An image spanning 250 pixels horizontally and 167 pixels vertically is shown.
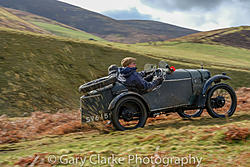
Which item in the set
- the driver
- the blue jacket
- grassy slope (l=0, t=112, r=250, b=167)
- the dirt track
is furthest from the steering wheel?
grassy slope (l=0, t=112, r=250, b=167)

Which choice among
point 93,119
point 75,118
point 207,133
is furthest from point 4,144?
point 207,133

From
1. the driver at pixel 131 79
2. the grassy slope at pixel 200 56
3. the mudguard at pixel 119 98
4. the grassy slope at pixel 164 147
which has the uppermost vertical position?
the grassy slope at pixel 200 56

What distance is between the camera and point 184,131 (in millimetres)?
4402

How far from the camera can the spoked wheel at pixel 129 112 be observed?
498 centimetres

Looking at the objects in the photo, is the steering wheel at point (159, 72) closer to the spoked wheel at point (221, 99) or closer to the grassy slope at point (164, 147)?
the spoked wheel at point (221, 99)

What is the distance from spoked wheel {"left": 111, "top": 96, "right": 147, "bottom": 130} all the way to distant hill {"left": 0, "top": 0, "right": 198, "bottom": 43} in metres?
121

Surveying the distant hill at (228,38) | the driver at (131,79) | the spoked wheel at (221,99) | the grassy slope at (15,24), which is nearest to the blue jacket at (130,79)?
the driver at (131,79)

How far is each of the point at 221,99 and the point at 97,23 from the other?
509 ft

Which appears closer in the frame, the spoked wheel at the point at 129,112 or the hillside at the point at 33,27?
the spoked wheel at the point at 129,112

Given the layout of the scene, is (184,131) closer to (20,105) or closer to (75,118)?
(75,118)

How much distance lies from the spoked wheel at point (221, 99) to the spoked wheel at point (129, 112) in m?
1.81

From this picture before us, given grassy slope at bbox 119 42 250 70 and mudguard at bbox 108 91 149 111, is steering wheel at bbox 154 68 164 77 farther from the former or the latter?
grassy slope at bbox 119 42 250 70

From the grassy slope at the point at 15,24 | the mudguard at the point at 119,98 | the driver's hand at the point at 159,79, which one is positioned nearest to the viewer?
the mudguard at the point at 119,98

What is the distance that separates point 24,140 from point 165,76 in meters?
3.33
